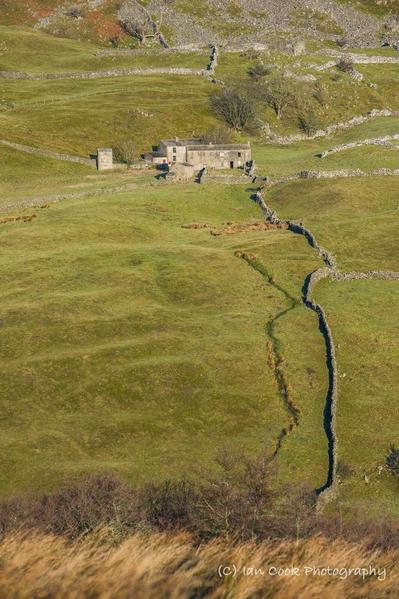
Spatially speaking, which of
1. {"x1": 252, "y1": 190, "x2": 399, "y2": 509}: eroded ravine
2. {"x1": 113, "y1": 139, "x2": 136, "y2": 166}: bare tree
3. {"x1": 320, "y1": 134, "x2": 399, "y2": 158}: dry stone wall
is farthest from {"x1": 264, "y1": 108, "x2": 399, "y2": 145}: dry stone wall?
{"x1": 252, "y1": 190, "x2": 399, "y2": 509}: eroded ravine


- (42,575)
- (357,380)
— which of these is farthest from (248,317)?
(42,575)

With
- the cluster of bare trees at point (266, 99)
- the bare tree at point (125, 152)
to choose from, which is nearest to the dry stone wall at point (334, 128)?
the cluster of bare trees at point (266, 99)

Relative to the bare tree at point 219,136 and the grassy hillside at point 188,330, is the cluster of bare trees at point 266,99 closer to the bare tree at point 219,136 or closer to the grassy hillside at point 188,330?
the bare tree at point 219,136

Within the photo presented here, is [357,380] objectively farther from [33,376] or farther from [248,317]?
[33,376]

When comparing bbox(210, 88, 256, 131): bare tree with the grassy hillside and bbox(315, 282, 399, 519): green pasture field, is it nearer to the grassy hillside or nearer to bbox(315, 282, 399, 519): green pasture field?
the grassy hillside

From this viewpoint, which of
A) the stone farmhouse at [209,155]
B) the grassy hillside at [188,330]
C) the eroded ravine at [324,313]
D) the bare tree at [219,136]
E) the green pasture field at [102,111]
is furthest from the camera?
the green pasture field at [102,111]

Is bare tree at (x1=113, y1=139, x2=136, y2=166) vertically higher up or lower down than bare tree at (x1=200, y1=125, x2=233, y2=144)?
lower down

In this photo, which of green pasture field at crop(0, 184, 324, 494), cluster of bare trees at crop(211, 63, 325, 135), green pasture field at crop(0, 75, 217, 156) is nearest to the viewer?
green pasture field at crop(0, 184, 324, 494)

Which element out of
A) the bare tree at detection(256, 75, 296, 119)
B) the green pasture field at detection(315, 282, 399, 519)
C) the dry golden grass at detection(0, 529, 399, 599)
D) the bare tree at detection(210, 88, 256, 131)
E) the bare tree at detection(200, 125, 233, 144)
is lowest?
the green pasture field at detection(315, 282, 399, 519)
